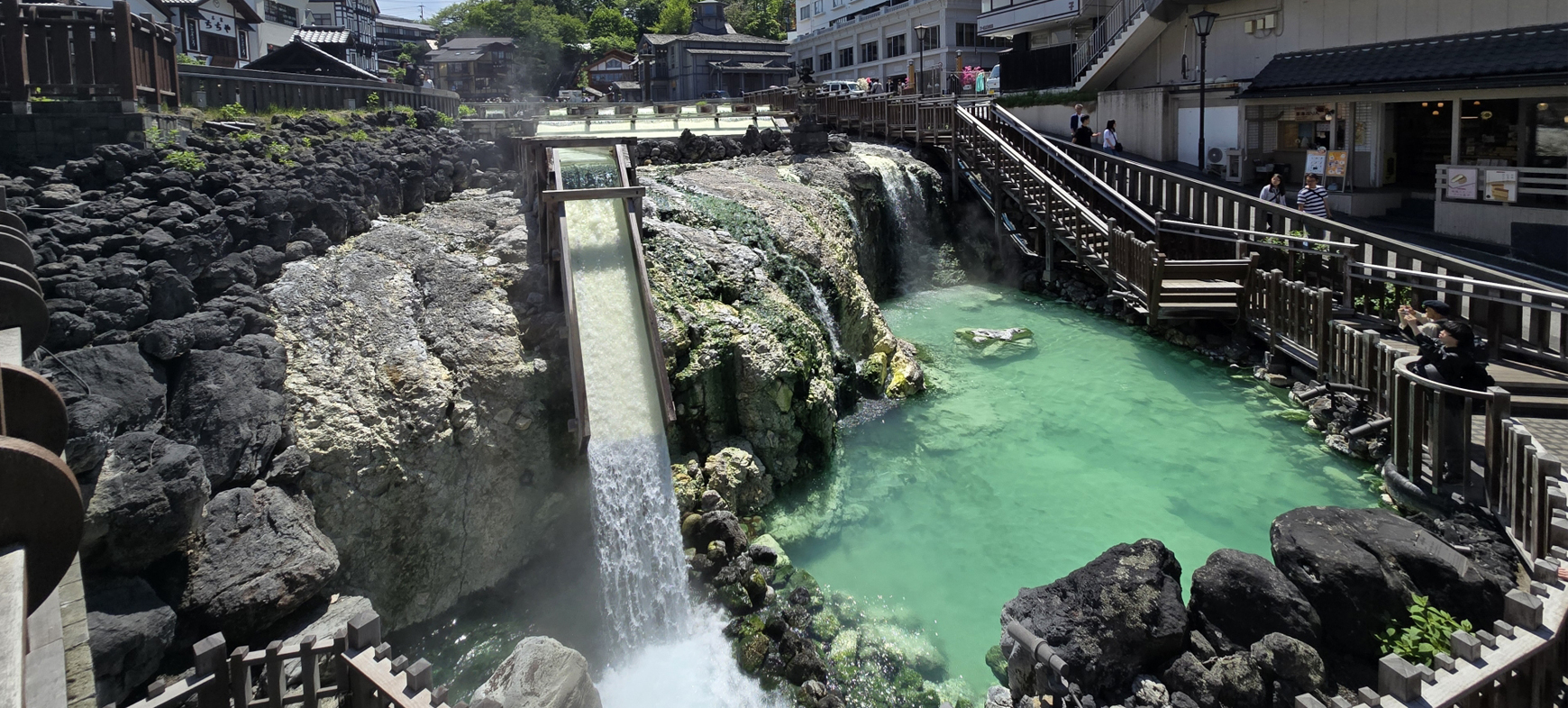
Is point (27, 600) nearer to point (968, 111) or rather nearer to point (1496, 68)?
point (1496, 68)

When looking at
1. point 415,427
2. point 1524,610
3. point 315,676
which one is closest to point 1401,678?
point 1524,610

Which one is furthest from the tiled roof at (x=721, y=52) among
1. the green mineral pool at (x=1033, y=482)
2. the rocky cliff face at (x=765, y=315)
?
the green mineral pool at (x=1033, y=482)

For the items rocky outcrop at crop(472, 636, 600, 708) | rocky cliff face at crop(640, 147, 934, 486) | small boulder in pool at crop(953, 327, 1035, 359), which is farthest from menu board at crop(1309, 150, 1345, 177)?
rocky outcrop at crop(472, 636, 600, 708)

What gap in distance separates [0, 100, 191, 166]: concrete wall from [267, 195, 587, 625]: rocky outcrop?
2.81 meters

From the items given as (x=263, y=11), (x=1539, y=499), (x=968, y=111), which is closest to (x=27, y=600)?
(x=1539, y=499)

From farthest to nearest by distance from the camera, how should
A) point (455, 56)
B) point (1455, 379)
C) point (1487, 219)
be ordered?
1. point (455, 56)
2. point (1487, 219)
3. point (1455, 379)

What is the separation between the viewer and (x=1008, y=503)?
12.4 metres

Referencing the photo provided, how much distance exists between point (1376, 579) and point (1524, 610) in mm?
2488

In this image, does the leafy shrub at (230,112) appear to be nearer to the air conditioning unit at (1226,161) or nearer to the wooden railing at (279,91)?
the wooden railing at (279,91)

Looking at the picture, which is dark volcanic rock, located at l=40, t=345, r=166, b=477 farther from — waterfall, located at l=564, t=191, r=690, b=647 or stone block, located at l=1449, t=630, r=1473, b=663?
stone block, located at l=1449, t=630, r=1473, b=663

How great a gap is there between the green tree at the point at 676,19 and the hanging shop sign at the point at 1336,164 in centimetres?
6510

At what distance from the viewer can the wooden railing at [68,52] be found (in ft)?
34.8

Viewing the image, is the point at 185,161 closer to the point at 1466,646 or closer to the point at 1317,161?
the point at 1466,646

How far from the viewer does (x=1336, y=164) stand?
20.0 metres
